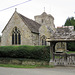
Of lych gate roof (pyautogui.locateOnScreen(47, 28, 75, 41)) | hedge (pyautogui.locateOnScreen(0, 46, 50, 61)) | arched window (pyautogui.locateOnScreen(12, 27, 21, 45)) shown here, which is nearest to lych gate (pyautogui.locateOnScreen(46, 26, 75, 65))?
lych gate roof (pyautogui.locateOnScreen(47, 28, 75, 41))

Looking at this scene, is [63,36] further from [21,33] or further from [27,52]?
[21,33]

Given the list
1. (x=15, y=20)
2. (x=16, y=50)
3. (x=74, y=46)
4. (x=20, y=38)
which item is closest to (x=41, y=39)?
(x=20, y=38)

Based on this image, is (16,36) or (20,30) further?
(16,36)

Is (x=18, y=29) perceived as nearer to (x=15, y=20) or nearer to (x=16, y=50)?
(x=15, y=20)

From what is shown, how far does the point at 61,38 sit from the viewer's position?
10.5m

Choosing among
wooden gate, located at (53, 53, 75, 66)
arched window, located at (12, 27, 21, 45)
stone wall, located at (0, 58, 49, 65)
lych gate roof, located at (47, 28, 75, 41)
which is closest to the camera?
lych gate roof, located at (47, 28, 75, 41)

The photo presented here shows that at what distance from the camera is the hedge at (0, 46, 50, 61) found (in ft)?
36.6

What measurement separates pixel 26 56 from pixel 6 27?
1123cm

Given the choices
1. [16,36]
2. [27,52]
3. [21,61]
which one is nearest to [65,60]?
[27,52]

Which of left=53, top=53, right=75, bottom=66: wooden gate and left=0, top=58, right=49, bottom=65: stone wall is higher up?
left=53, top=53, right=75, bottom=66: wooden gate

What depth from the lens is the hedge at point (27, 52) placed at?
11141 millimetres

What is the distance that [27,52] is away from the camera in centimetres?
1181

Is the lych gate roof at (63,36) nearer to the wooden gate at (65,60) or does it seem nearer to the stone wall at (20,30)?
the wooden gate at (65,60)

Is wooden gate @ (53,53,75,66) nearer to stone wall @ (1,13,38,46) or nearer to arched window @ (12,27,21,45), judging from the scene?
stone wall @ (1,13,38,46)
